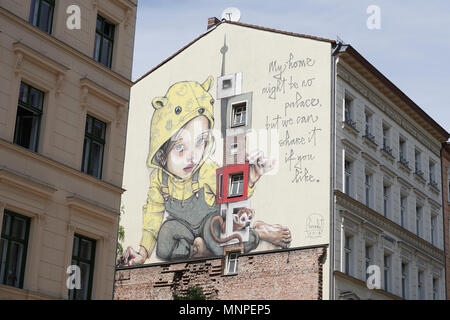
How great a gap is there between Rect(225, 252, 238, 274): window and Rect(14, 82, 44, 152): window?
18419 millimetres

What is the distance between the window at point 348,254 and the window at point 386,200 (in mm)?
4901

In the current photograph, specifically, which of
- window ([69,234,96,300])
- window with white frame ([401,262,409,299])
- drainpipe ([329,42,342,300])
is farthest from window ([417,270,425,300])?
window ([69,234,96,300])

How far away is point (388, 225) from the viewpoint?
42281 millimetres

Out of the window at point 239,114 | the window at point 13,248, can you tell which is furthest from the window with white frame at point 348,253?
the window at point 13,248

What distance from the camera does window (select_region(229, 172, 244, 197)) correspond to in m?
40.6

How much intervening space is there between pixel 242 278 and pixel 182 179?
6741 mm

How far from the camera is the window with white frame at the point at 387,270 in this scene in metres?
41.6

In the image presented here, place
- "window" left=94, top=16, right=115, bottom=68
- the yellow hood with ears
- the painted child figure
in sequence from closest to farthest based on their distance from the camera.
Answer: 1. "window" left=94, top=16, right=115, bottom=68
2. the painted child figure
3. the yellow hood with ears

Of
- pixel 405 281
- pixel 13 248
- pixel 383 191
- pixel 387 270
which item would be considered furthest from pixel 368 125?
pixel 13 248

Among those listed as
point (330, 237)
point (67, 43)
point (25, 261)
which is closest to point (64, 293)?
point (25, 261)

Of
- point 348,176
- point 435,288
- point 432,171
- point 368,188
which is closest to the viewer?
point 348,176

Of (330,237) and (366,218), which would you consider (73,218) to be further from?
(366,218)

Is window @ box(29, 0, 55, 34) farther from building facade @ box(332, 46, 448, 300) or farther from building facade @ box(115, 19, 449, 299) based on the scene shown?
building facade @ box(332, 46, 448, 300)
